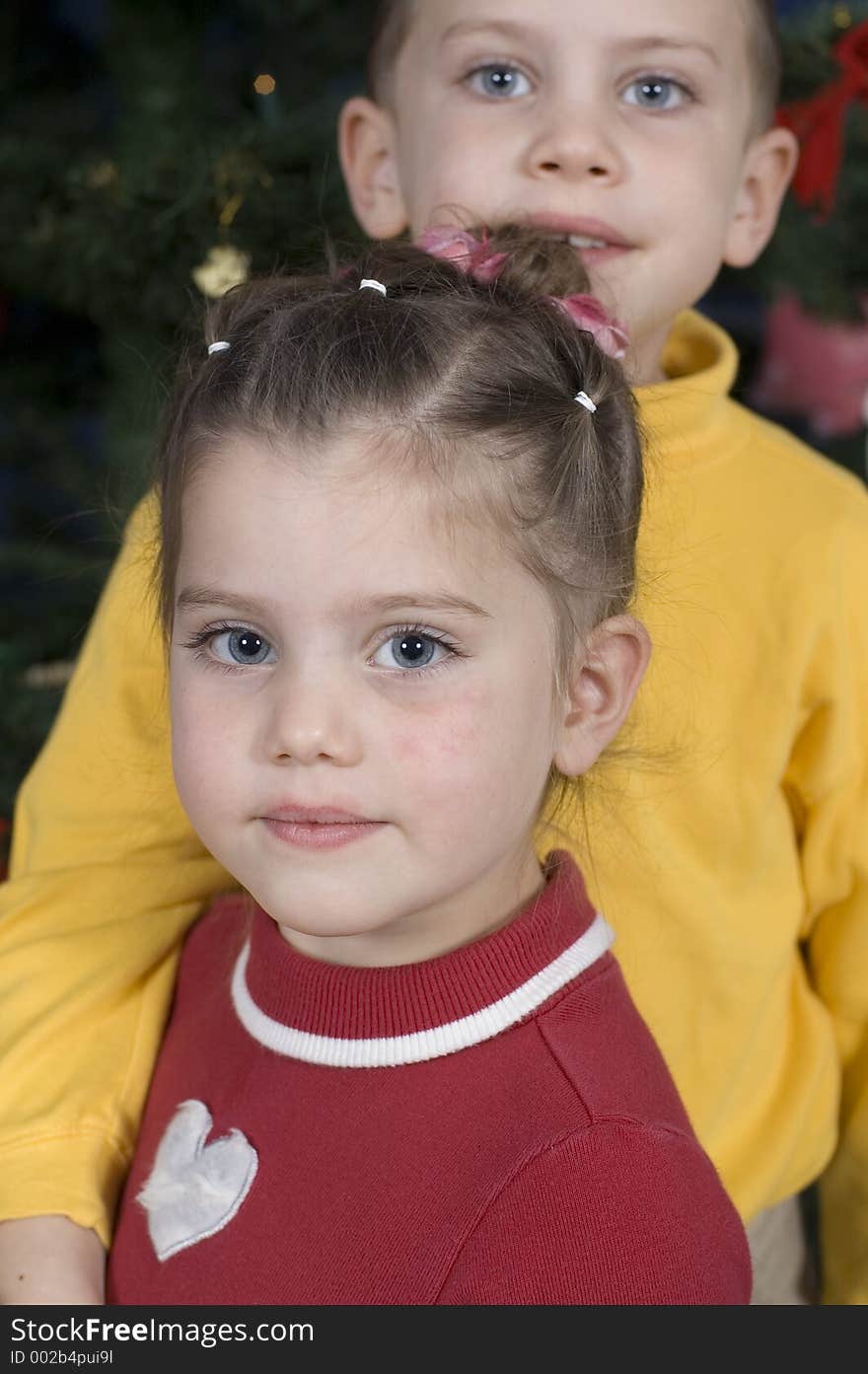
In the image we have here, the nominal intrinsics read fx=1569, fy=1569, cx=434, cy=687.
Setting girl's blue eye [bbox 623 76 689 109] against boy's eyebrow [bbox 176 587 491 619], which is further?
girl's blue eye [bbox 623 76 689 109]

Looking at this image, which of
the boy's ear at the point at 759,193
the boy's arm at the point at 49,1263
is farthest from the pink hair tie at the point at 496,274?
the boy's arm at the point at 49,1263

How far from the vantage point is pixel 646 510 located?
1.15 meters

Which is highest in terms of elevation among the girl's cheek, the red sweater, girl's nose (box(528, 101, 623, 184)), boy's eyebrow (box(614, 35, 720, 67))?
boy's eyebrow (box(614, 35, 720, 67))

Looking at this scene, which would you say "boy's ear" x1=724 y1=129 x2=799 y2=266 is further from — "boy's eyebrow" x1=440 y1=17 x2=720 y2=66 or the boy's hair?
"boy's eyebrow" x1=440 y1=17 x2=720 y2=66

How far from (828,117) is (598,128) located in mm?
434

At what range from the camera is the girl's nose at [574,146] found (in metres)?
1.14

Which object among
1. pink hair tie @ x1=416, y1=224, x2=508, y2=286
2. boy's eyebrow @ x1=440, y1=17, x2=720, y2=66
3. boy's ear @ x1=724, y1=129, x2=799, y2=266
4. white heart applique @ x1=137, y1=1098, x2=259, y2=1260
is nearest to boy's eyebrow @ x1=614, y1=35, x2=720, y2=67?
boy's eyebrow @ x1=440, y1=17, x2=720, y2=66

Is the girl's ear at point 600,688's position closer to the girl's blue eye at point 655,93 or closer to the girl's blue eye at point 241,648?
the girl's blue eye at point 241,648

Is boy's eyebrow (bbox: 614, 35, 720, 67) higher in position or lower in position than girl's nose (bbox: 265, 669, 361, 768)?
higher

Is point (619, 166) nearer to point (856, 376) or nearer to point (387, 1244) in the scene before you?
point (387, 1244)

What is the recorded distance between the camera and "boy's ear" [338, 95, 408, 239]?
131 centimetres

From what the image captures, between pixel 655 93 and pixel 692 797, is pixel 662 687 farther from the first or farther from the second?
pixel 655 93

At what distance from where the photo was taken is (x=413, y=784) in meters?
0.86

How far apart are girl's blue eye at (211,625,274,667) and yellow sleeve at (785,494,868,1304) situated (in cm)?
48
